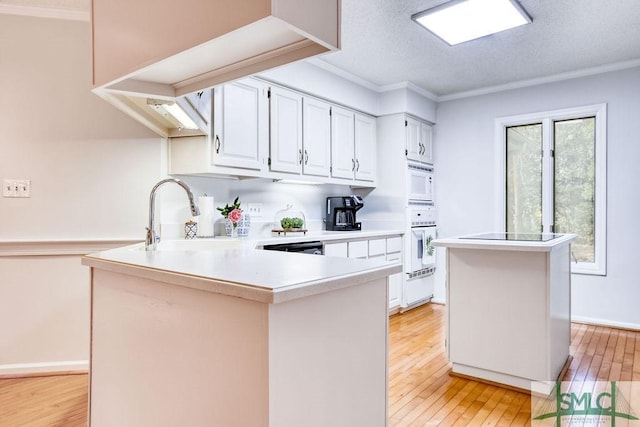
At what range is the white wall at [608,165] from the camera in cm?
364

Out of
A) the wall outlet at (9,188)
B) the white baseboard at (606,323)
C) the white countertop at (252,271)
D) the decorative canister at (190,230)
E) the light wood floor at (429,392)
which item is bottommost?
the light wood floor at (429,392)

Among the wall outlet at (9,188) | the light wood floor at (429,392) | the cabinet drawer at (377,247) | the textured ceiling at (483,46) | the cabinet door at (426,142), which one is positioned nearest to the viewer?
the light wood floor at (429,392)

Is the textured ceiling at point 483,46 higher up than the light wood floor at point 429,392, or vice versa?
the textured ceiling at point 483,46

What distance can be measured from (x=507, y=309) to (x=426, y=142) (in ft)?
8.79

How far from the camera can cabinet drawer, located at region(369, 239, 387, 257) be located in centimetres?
380

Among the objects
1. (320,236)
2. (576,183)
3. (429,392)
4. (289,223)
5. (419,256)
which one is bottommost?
(429,392)

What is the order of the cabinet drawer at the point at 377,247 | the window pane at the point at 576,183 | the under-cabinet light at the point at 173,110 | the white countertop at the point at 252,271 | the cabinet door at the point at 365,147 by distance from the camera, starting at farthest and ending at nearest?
the cabinet door at the point at 365,147, the window pane at the point at 576,183, the cabinet drawer at the point at 377,247, the under-cabinet light at the point at 173,110, the white countertop at the point at 252,271

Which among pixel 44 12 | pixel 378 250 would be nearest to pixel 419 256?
pixel 378 250

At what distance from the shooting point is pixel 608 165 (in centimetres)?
374

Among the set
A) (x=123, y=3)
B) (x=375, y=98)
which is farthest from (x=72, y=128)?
(x=375, y=98)

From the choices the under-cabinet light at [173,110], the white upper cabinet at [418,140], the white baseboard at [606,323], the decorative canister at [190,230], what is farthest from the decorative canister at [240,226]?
the white baseboard at [606,323]

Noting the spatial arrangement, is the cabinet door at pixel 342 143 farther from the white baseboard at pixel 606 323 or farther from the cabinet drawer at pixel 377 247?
the white baseboard at pixel 606 323

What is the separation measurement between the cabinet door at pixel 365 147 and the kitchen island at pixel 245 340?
2892 millimetres

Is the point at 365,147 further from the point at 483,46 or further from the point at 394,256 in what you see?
→ the point at 483,46
